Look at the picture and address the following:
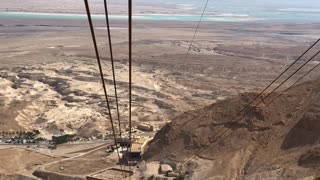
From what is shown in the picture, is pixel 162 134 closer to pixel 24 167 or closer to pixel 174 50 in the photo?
pixel 24 167

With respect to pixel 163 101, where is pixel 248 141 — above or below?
below

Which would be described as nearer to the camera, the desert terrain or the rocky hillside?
the rocky hillside

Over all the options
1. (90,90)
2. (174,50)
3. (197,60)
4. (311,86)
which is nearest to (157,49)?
(174,50)

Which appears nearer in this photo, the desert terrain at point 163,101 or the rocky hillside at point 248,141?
the rocky hillside at point 248,141

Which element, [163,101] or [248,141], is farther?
[163,101]
